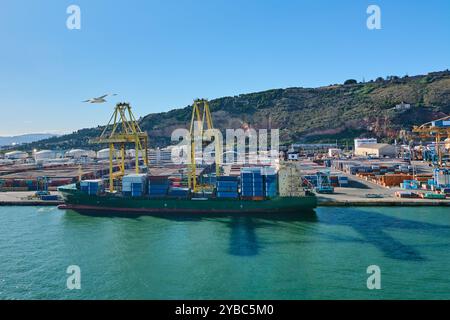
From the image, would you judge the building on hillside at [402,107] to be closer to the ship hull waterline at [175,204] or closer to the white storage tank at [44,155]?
the ship hull waterline at [175,204]

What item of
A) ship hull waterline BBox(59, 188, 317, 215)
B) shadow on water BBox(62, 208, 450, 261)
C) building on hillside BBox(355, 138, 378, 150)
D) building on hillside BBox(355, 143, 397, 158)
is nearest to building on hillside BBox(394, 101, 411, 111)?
building on hillside BBox(355, 138, 378, 150)

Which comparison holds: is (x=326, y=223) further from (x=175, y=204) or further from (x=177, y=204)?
(x=175, y=204)

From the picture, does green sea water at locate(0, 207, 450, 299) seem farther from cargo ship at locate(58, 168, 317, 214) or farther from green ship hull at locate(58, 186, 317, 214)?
cargo ship at locate(58, 168, 317, 214)

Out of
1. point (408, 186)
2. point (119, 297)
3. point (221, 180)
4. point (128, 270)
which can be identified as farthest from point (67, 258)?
point (408, 186)

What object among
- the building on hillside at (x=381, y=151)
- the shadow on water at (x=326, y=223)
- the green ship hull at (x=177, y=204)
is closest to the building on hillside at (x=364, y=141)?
the building on hillside at (x=381, y=151)
